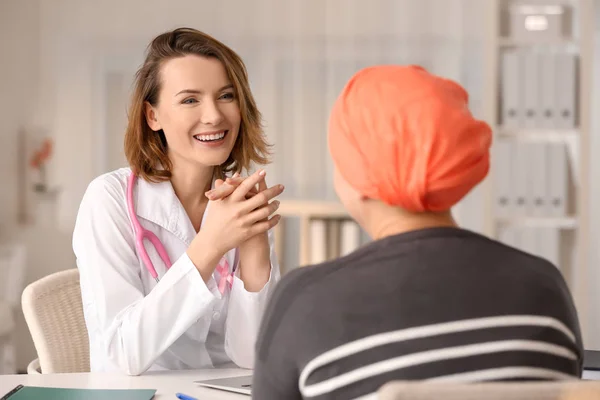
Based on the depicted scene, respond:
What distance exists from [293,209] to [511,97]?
148 cm

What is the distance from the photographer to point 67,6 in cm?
497

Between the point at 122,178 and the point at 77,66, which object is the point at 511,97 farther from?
the point at 77,66

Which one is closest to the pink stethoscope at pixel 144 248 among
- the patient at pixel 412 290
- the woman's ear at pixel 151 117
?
the woman's ear at pixel 151 117

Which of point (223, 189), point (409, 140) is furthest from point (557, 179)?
point (409, 140)

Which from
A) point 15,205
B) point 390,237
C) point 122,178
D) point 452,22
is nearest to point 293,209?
point 452,22

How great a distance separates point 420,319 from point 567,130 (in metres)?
2.93

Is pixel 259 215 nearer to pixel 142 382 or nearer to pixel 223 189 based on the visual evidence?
pixel 223 189

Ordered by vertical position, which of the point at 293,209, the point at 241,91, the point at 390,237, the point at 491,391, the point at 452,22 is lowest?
the point at 293,209

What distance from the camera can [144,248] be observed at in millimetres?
1814

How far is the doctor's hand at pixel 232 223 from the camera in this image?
5.38 ft

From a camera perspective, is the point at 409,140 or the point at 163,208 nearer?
the point at 409,140

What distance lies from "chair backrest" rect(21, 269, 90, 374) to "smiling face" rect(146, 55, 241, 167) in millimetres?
463

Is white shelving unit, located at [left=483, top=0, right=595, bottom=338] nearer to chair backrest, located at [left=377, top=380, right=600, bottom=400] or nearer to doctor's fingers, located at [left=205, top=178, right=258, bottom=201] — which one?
doctor's fingers, located at [left=205, top=178, right=258, bottom=201]

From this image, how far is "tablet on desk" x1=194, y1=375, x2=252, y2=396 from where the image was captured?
1.52 meters
